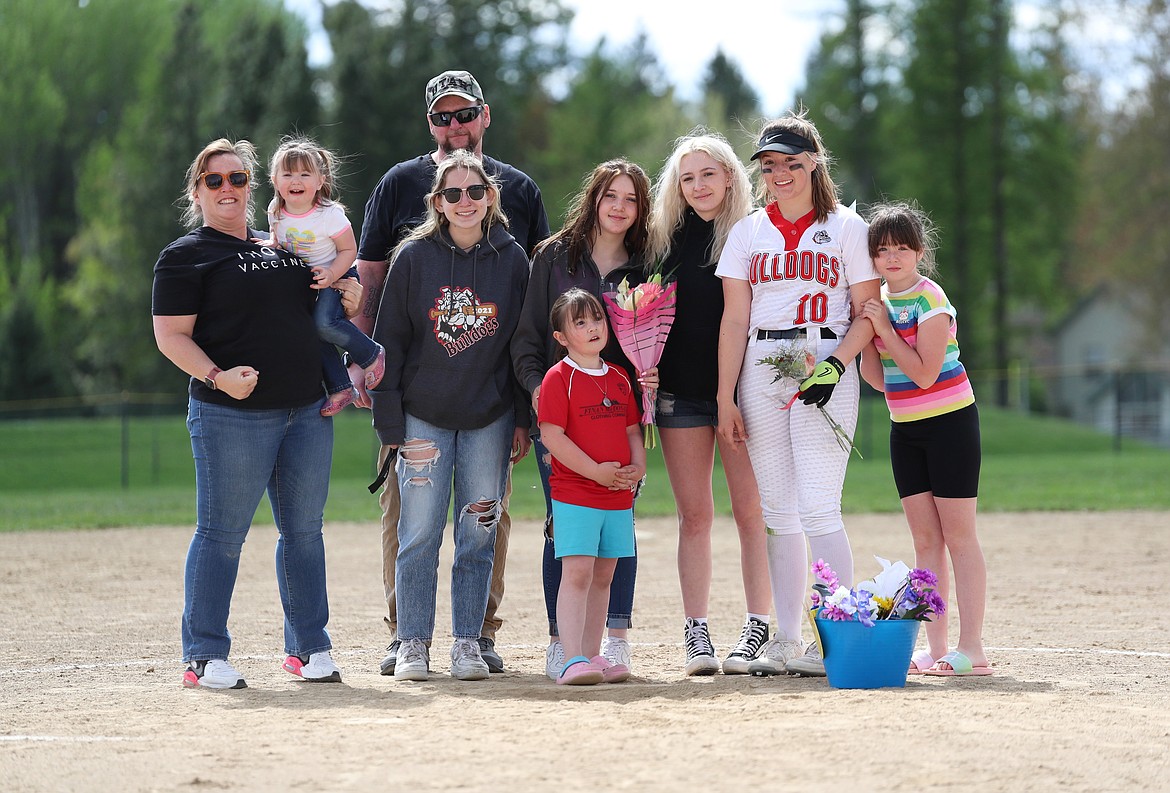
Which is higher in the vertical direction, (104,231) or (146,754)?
(104,231)

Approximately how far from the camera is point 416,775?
387 cm

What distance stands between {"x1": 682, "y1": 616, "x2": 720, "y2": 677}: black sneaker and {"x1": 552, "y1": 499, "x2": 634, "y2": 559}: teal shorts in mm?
489

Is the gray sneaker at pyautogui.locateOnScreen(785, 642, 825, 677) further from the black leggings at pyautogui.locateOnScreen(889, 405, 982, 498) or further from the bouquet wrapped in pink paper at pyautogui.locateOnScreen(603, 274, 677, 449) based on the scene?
the bouquet wrapped in pink paper at pyautogui.locateOnScreen(603, 274, 677, 449)

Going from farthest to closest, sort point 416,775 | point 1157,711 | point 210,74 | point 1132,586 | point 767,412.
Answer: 1. point 210,74
2. point 1132,586
3. point 767,412
4. point 1157,711
5. point 416,775

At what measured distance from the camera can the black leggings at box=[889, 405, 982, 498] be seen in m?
5.45

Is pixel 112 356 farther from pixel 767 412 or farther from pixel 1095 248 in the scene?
pixel 767 412

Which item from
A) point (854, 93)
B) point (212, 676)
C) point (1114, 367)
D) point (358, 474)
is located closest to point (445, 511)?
point (212, 676)

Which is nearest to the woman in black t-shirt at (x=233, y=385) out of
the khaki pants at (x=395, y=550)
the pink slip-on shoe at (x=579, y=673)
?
the khaki pants at (x=395, y=550)

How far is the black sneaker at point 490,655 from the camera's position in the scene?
19.1 feet

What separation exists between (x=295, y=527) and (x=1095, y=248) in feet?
128

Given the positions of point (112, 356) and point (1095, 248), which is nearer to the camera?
point (112, 356)

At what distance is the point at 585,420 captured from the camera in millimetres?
5305

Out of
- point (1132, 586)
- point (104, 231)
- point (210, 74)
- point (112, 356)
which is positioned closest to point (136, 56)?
point (210, 74)

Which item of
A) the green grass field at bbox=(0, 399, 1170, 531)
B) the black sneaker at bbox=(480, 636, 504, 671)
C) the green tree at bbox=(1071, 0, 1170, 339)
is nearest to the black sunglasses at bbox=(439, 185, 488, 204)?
the black sneaker at bbox=(480, 636, 504, 671)
